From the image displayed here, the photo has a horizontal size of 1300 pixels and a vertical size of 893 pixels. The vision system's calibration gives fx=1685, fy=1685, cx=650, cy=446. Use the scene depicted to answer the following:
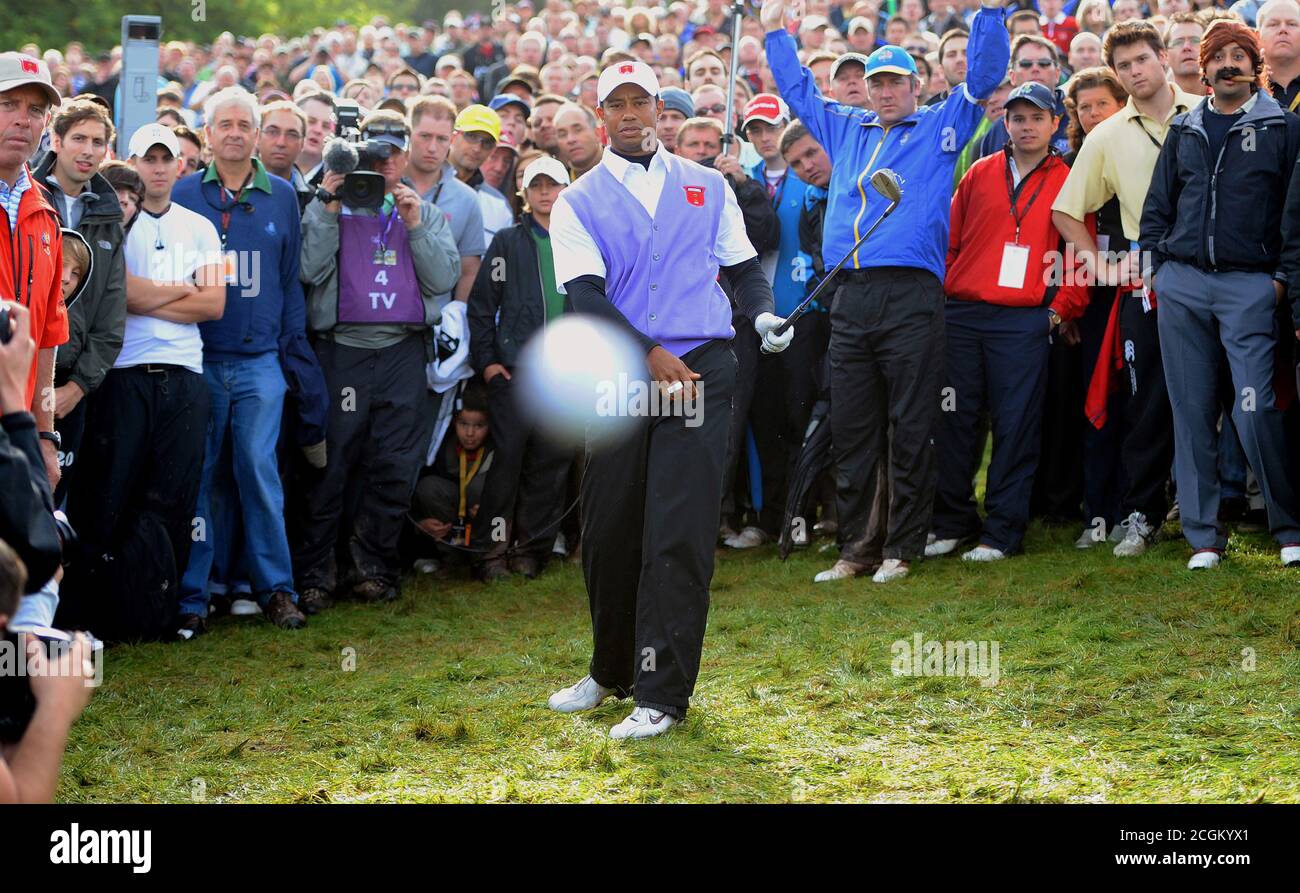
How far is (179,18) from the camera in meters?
32.5

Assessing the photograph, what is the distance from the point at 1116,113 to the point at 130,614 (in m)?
5.83

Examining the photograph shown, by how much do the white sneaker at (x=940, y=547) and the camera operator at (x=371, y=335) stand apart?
294cm

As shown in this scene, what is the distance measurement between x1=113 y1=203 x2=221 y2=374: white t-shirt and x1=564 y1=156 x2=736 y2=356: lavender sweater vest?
2.91 m

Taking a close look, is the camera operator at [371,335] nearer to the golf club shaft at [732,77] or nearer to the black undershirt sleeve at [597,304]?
the golf club shaft at [732,77]

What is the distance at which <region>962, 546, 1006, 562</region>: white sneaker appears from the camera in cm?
914

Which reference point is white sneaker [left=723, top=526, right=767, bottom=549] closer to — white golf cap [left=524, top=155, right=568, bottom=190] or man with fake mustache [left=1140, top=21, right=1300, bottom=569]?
white golf cap [left=524, top=155, right=568, bottom=190]

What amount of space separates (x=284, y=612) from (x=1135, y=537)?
14.6ft

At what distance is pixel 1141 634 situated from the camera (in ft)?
23.6

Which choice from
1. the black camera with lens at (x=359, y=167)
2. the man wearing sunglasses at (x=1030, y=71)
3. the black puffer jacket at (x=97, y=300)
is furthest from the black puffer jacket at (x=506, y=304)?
the man wearing sunglasses at (x=1030, y=71)

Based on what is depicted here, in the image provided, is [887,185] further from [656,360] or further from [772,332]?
[656,360]

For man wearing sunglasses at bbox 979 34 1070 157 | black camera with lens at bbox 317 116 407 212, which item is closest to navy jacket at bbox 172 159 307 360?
black camera with lens at bbox 317 116 407 212

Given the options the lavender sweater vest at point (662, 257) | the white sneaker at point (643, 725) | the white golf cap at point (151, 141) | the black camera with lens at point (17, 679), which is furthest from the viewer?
the white golf cap at point (151, 141)

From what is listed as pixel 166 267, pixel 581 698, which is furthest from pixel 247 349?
pixel 581 698

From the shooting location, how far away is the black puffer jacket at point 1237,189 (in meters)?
8.09
